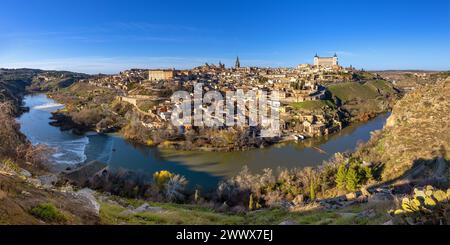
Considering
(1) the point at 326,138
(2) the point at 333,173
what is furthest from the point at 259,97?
(2) the point at 333,173

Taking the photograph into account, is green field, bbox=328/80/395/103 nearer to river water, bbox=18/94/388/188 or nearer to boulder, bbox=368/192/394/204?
river water, bbox=18/94/388/188

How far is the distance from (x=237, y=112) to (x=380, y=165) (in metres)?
18.2

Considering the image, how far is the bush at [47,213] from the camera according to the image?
2.61 metres

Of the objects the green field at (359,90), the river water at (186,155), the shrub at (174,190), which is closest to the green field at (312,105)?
the green field at (359,90)

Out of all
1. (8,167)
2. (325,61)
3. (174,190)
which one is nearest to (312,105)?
(174,190)

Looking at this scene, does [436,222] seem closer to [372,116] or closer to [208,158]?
[208,158]

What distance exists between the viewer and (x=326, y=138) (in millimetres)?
25828

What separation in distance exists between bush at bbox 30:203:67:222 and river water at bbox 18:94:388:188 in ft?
39.4

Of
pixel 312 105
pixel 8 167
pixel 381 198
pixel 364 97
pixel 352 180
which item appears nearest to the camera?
pixel 8 167

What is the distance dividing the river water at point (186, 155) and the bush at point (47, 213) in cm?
1201

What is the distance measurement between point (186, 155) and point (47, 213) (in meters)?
17.8

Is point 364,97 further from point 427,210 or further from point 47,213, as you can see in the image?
point 47,213

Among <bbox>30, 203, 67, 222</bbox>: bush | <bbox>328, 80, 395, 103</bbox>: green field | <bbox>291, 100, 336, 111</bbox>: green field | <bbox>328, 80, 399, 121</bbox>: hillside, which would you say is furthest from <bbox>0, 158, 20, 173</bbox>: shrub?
<bbox>328, 80, 395, 103</bbox>: green field

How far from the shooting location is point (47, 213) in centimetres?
264
